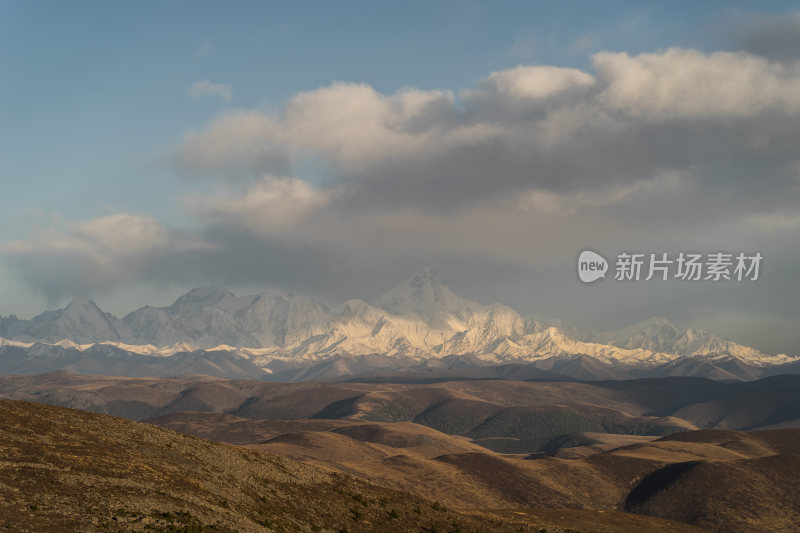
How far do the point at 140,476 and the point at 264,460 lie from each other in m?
26.5

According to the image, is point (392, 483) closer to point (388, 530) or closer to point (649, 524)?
point (649, 524)

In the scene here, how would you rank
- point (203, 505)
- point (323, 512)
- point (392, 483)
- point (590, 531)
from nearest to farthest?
1. point (203, 505)
2. point (323, 512)
3. point (590, 531)
4. point (392, 483)

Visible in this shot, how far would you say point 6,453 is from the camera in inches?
2482

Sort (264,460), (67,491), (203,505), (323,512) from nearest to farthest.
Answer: (67,491), (203,505), (323,512), (264,460)

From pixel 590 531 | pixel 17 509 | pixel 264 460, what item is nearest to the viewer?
pixel 17 509

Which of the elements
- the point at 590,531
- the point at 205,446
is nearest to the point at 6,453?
the point at 205,446

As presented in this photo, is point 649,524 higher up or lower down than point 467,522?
lower down

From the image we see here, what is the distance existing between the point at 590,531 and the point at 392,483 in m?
92.7

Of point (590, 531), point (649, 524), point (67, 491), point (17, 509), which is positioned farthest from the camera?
point (649, 524)

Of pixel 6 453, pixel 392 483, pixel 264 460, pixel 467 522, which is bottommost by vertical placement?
pixel 392 483

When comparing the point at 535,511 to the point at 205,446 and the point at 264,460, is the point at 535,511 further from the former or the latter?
the point at 205,446

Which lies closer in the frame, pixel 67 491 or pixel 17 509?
pixel 17 509

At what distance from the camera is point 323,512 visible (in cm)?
7656

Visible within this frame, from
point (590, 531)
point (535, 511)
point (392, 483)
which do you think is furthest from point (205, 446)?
point (392, 483)
